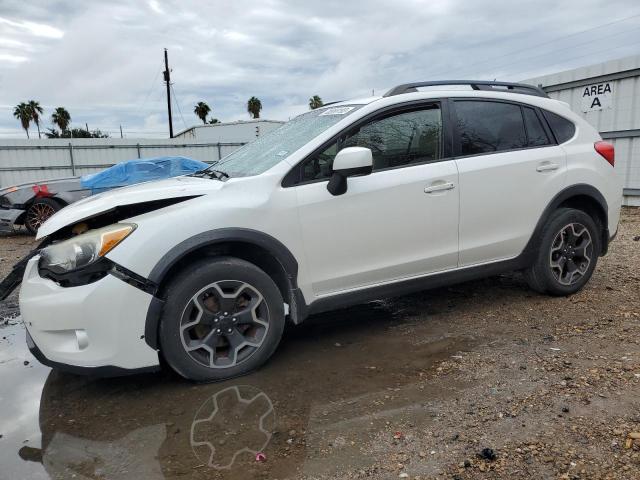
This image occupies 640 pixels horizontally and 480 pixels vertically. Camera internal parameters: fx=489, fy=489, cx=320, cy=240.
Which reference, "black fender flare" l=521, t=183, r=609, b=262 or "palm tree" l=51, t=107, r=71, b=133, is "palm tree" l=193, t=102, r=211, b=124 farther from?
"black fender flare" l=521, t=183, r=609, b=262

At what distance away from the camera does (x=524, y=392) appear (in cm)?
279

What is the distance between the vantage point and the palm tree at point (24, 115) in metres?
57.8

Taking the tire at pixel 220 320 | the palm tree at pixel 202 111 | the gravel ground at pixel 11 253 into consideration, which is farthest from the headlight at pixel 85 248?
the palm tree at pixel 202 111

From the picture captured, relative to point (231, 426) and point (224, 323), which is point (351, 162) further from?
point (231, 426)

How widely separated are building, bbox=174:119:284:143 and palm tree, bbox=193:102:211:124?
1285 inches

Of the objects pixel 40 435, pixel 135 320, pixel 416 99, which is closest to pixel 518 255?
pixel 416 99

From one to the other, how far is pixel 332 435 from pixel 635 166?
9142mm

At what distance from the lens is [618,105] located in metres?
9.27

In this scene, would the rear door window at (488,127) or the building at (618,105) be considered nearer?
the rear door window at (488,127)

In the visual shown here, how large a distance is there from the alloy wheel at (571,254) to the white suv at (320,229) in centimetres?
1

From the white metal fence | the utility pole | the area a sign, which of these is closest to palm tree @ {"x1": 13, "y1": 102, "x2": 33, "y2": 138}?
the utility pole

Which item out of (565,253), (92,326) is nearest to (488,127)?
(565,253)

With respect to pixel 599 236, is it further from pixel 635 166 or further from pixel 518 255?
pixel 635 166

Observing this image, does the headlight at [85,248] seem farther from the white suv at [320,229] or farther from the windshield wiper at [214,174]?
the windshield wiper at [214,174]
